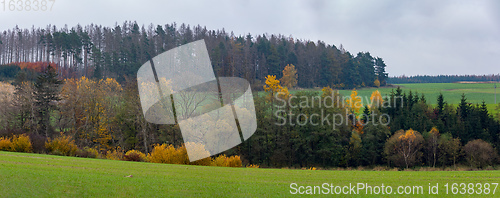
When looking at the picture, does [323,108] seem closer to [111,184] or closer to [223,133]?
[223,133]

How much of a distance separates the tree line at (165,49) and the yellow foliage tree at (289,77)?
2.94 metres

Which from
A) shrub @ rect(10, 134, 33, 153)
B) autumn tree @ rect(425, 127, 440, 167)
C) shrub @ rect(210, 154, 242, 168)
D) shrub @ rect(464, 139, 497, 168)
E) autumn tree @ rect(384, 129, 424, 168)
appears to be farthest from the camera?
autumn tree @ rect(425, 127, 440, 167)

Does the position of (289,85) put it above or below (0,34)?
below

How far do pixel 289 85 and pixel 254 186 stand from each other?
72.7 metres

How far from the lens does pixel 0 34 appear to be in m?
113

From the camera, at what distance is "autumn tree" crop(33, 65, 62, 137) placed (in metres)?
43.6

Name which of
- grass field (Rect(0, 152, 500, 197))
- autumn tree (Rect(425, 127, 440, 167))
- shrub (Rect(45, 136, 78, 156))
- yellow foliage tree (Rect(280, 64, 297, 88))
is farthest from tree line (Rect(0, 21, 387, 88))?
grass field (Rect(0, 152, 500, 197))

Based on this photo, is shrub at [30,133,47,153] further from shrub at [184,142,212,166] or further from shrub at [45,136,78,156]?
shrub at [184,142,212,166]

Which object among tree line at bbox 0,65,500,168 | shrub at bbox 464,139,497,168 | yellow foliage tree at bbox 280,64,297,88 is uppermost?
yellow foliage tree at bbox 280,64,297,88

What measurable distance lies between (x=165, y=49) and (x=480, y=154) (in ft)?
213

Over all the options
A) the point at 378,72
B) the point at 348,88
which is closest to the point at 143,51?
the point at 348,88

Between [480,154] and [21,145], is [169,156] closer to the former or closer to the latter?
[21,145]

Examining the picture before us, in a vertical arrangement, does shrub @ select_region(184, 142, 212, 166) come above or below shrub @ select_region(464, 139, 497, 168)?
above

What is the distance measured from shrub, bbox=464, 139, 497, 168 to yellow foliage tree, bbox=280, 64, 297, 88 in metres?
41.8
